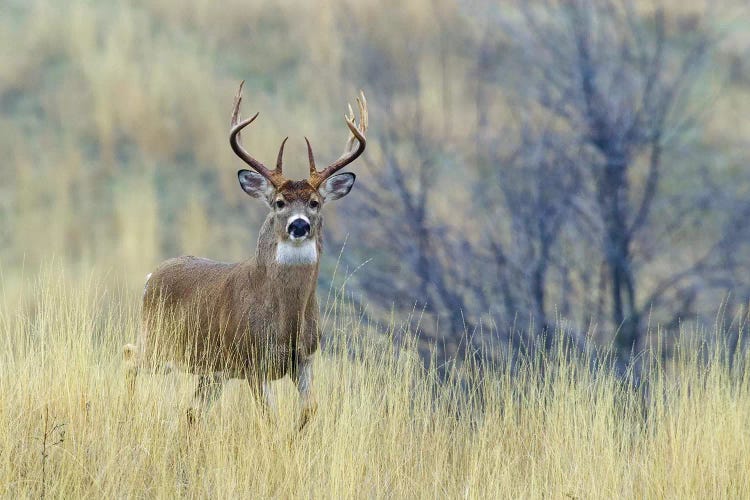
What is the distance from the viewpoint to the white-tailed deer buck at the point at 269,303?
24.0 feet

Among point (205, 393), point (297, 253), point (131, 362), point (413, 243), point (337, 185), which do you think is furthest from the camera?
point (413, 243)

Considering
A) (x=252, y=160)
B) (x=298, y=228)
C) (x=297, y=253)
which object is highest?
(x=252, y=160)

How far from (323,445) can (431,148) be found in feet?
29.1

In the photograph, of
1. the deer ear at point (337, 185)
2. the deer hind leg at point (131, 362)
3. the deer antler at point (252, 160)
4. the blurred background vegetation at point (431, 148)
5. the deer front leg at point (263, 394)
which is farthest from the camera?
the blurred background vegetation at point (431, 148)

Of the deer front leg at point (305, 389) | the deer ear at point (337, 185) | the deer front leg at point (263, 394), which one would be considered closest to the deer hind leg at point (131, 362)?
the deer front leg at point (263, 394)

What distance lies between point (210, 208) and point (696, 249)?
7.35m

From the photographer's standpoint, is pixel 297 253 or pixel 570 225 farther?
pixel 570 225

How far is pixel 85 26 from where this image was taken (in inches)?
871

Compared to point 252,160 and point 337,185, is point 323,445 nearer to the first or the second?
point 337,185

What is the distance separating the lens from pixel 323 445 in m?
6.51

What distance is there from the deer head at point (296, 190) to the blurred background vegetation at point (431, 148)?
0.87m

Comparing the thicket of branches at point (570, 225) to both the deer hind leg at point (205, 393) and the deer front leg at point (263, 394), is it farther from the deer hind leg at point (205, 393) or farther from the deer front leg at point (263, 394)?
the deer front leg at point (263, 394)

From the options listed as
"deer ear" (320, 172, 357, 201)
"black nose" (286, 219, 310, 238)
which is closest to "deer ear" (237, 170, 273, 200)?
"deer ear" (320, 172, 357, 201)

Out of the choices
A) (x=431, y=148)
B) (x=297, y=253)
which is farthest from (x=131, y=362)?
(x=431, y=148)
